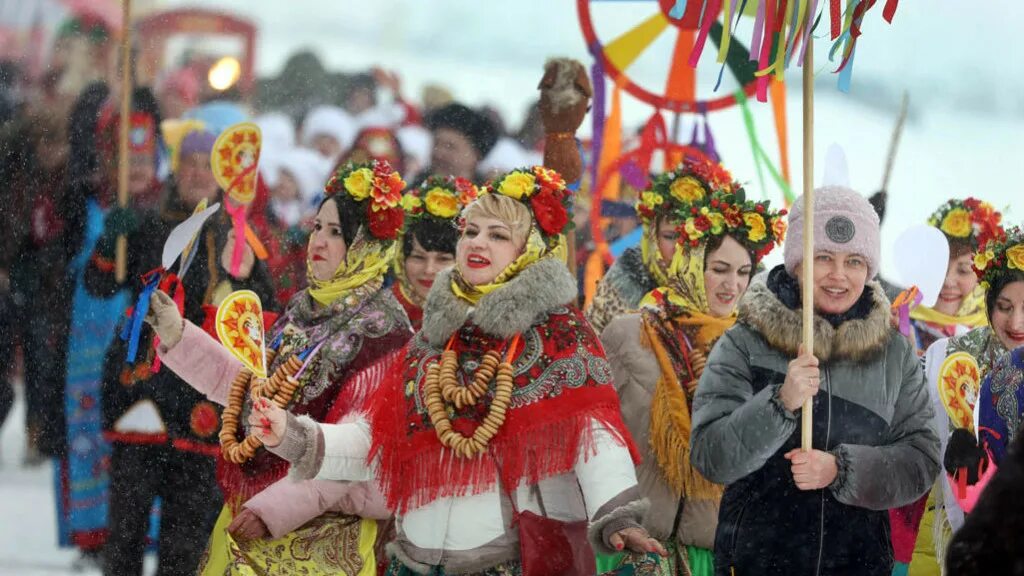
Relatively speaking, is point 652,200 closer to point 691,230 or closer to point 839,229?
point 691,230

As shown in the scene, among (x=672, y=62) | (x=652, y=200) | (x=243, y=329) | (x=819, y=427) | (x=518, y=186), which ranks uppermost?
(x=672, y=62)

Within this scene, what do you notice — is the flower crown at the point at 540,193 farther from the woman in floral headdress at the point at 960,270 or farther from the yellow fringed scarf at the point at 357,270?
the woman in floral headdress at the point at 960,270

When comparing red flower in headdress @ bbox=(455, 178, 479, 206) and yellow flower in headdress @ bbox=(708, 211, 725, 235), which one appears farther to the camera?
yellow flower in headdress @ bbox=(708, 211, 725, 235)

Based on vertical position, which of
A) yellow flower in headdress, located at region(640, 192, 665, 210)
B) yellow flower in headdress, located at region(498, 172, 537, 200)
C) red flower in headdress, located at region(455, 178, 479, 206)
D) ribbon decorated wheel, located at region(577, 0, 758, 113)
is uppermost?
ribbon decorated wheel, located at region(577, 0, 758, 113)

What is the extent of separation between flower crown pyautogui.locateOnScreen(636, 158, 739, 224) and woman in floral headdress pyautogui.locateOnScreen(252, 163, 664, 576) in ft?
5.09

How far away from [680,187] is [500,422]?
2.12 m

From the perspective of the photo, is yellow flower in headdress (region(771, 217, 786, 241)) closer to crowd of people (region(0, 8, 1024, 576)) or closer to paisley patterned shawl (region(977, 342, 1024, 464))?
crowd of people (region(0, 8, 1024, 576))

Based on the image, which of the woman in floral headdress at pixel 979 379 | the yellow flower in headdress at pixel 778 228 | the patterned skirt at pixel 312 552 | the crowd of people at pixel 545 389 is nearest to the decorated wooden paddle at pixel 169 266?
the crowd of people at pixel 545 389

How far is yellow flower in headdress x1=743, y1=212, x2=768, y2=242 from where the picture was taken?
6.00 meters

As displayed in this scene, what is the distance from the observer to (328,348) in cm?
548

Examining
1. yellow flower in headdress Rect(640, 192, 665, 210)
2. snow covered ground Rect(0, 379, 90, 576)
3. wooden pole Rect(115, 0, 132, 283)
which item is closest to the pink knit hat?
yellow flower in headdress Rect(640, 192, 665, 210)

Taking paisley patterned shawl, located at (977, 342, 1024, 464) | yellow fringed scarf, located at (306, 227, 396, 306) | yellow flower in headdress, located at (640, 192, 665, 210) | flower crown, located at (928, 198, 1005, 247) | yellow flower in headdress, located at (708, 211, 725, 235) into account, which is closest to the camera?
paisley patterned shawl, located at (977, 342, 1024, 464)

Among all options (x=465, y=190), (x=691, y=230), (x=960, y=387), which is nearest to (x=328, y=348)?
(x=465, y=190)

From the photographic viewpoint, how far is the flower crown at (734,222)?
5992 mm
